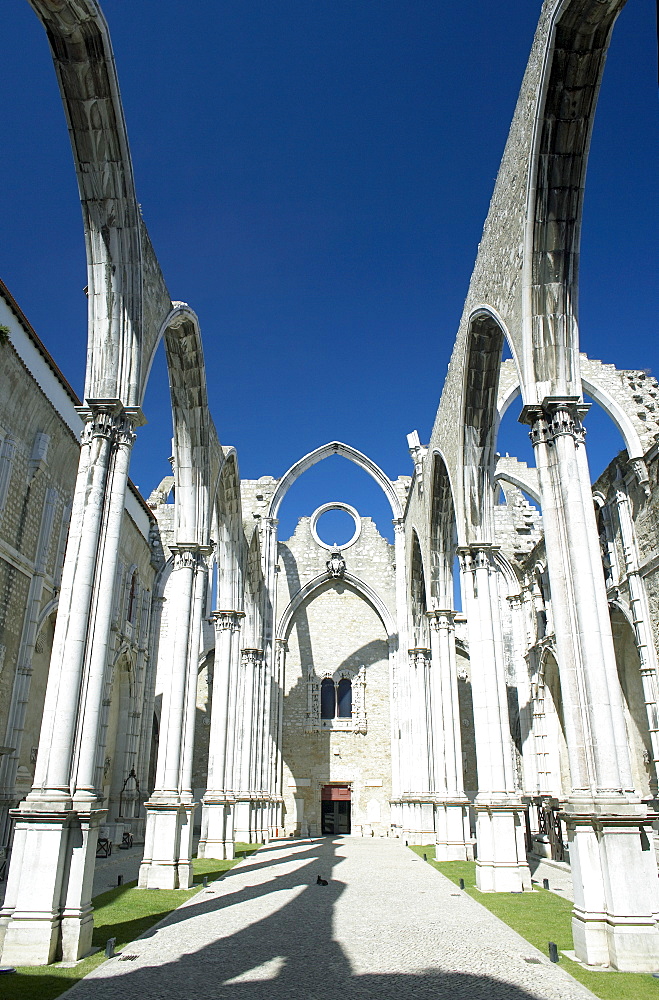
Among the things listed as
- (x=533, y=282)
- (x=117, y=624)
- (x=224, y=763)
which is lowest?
(x=224, y=763)

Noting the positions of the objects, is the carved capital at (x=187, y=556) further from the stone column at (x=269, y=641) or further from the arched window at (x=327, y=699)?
the arched window at (x=327, y=699)

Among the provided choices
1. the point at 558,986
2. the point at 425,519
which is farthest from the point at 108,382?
the point at 425,519

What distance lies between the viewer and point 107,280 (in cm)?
917

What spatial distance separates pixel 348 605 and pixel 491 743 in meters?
15.6

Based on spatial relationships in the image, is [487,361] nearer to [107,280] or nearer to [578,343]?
[578,343]

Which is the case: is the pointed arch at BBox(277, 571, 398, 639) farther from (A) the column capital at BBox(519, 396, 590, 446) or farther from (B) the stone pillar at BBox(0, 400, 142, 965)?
(A) the column capital at BBox(519, 396, 590, 446)

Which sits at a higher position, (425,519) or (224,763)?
(425,519)

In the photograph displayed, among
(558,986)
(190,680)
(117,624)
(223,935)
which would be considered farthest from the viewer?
(117,624)

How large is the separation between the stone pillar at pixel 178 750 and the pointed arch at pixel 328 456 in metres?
12.3

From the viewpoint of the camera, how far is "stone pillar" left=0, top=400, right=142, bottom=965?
643cm

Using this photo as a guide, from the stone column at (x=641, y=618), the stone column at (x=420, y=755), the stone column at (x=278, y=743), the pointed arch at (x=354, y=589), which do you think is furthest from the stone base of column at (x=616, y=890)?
the pointed arch at (x=354, y=589)

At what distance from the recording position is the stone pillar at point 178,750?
10.7m

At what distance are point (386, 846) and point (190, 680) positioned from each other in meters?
10.8

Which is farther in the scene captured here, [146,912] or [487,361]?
[487,361]
